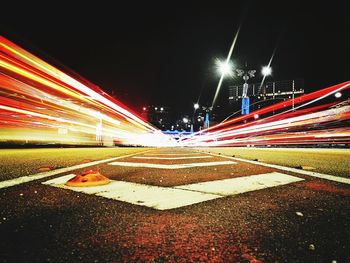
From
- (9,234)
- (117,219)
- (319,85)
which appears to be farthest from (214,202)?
(319,85)

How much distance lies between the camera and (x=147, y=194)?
281 cm

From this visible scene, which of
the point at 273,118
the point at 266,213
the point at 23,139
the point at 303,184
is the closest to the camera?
the point at 266,213

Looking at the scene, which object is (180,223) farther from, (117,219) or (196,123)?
(196,123)

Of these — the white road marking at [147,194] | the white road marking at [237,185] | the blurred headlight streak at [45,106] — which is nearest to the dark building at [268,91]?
the blurred headlight streak at [45,106]

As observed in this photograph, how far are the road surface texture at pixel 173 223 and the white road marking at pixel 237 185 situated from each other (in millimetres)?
24

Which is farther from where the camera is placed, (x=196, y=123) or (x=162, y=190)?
(x=196, y=123)

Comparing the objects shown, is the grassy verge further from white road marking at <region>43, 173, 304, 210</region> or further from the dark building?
the dark building

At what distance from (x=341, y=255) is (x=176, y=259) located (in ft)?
2.79

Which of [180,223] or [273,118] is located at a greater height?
[273,118]

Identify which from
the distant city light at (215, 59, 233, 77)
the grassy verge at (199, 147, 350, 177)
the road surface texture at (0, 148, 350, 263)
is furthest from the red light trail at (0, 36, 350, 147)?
the road surface texture at (0, 148, 350, 263)

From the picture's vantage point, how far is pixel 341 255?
138 centimetres

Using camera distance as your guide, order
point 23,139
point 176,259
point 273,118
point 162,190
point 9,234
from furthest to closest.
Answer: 1. point 273,118
2. point 23,139
3. point 162,190
4. point 9,234
5. point 176,259

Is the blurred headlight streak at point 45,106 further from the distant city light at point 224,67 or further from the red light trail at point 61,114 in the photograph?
the distant city light at point 224,67

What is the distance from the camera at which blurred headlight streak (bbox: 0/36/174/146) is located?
16600 millimetres
